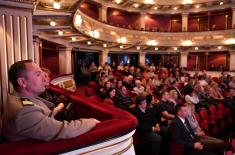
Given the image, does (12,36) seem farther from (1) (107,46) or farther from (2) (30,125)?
(1) (107,46)

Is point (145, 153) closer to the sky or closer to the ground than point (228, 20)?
closer to the ground

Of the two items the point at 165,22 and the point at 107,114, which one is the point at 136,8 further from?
the point at 107,114

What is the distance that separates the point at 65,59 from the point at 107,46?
13.2 feet

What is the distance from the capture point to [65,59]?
11.8 meters

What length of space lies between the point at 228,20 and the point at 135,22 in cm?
717

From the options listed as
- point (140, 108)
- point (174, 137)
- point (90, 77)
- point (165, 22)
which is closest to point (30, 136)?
point (174, 137)

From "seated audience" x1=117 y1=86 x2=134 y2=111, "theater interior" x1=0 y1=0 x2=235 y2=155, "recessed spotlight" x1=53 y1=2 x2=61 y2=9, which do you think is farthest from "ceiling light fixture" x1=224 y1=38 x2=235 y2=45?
"recessed spotlight" x1=53 y1=2 x2=61 y2=9

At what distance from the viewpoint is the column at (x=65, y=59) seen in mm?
11752

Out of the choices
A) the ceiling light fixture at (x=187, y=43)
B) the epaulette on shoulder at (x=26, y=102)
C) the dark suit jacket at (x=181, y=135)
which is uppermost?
the ceiling light fixture at (x=187, y=43)

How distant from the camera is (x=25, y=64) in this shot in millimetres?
1466

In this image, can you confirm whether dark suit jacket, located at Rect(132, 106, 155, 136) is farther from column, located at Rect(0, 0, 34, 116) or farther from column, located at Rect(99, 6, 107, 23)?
column, located at Rect(99, 6, 107, 23)

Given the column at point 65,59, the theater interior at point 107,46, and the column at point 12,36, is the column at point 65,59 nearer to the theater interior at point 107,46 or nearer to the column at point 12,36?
the theater interior at point 107,46

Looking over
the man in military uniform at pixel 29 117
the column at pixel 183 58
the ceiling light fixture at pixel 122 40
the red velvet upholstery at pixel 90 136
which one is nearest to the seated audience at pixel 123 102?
the red velvet upholstery at pixel 90 136

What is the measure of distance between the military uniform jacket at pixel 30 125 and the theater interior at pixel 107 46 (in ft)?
0.16
